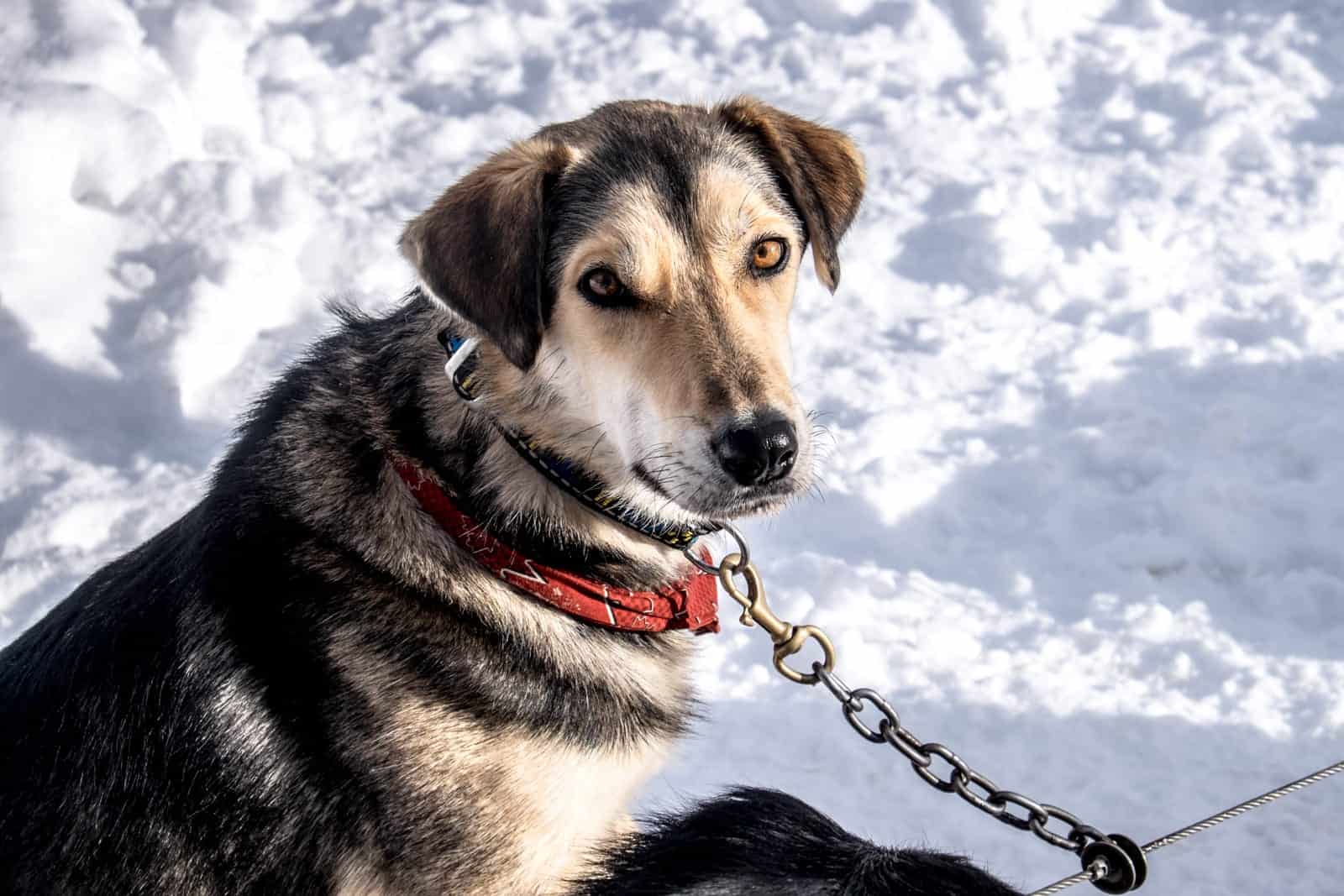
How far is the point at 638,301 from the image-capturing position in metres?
2.77

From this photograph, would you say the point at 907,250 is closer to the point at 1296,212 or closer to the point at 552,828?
the point at 1296,212

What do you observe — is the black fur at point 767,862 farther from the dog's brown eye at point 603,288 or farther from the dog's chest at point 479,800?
the dog's brown eye at point 603,288

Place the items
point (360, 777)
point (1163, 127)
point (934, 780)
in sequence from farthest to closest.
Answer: point (1163, 127)
point (360, 777)
point (934, 780)

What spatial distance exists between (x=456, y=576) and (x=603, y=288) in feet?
2.52

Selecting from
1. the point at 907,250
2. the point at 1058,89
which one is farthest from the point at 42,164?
the point at 1058,89

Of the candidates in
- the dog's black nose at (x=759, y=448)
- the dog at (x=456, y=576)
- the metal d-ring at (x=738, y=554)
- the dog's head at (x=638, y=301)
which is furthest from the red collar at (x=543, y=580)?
the dog's black nose at (x=759, y=448)

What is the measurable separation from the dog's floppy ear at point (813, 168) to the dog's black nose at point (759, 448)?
796 mm

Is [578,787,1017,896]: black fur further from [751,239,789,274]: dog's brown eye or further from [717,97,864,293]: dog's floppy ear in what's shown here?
[717,97,864,293]: dog's floppy ear

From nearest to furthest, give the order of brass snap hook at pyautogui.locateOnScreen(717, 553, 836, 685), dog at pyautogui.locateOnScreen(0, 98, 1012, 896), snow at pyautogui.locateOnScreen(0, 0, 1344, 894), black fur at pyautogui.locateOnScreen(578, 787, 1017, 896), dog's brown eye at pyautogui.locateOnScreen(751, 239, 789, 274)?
1. black fur at pyautogui.locateOnScreen(578, 787, 1017, 896)
2. dog at pyautogui.locateOnScreen(0, 98, 1012, 896)
3. brass snap hook at pyautogui.locateOnScreen(717, 553, 836, 685)
4. dog's brown eye at pyautogui.locateOnScreen(751, 239, 789, 274)
5. snow at pyautogui.locateOnScreen(0, 0, 1344, 894)

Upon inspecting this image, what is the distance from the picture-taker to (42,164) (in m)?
6.70

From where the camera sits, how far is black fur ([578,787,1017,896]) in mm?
1806

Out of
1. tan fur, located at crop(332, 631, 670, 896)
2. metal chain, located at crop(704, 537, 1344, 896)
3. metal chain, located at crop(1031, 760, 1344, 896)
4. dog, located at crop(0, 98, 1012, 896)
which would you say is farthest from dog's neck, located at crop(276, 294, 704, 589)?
metal chain, located at crop(1031, 760, 1344, 896)

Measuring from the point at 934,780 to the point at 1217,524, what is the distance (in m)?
3.17

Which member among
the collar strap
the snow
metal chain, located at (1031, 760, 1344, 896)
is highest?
the collar strap
